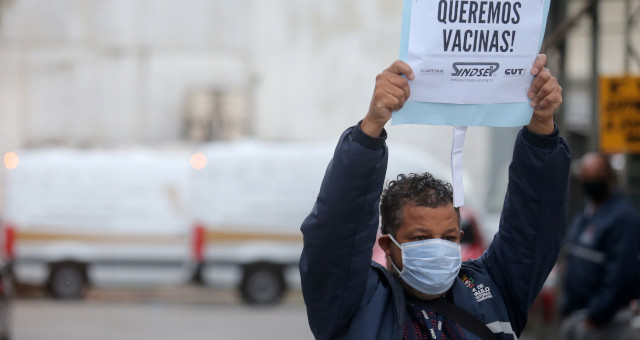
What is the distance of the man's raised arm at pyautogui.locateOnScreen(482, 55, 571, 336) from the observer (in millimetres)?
2975

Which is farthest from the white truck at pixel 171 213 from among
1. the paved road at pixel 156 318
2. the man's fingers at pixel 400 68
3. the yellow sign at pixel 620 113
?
the man's fingers at pixel 400 68

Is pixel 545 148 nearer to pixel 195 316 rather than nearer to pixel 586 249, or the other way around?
pixel 586 249

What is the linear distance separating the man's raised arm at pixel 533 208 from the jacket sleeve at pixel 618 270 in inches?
173

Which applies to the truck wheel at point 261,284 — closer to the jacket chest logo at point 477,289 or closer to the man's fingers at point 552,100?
the jacket chest logo at point 477,289

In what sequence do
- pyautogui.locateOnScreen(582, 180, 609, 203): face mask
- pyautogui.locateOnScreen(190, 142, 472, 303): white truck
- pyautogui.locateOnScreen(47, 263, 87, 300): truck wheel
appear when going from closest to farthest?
pyautogui.locateOnScreen(582, 180, 609, 203): face mask → pyautogui.locateOnScreen(190, 142, 472, 303): white truck → pyautogui.locateOnScreen(47, 263, 87, 300): truck wheel

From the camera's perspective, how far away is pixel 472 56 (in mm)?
2992

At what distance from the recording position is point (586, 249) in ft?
25.3

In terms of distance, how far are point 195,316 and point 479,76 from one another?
15621 mm

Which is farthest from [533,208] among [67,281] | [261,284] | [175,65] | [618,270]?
[175,65]

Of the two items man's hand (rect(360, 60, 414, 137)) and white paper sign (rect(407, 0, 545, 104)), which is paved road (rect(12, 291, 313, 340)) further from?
man's hand (rect(360, 60, 414, 137))

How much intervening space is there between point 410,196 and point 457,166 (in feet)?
0.50

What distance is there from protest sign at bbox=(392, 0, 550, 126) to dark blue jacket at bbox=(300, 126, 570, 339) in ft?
0.42

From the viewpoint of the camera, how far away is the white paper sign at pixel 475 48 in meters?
2.94

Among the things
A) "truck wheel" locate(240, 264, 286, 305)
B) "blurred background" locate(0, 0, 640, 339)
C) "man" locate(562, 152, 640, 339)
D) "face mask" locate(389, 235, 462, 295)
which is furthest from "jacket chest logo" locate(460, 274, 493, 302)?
"truck wheel" locate(240, 264, 286, 305)
